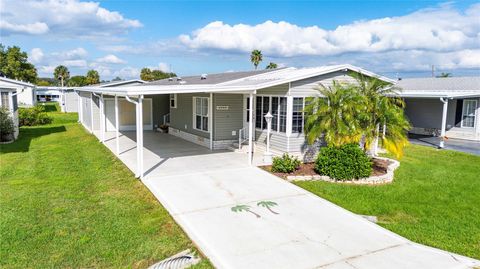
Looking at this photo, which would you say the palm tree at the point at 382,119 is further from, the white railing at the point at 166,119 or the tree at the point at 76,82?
the tree at the point at 76,82

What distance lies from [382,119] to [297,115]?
2853mm

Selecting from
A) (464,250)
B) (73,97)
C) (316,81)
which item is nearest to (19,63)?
(73,97)

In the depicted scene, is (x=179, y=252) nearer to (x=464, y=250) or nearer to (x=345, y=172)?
(x=464, y=250)

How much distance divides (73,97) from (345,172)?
32899 mm

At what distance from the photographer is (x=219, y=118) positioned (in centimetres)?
1386

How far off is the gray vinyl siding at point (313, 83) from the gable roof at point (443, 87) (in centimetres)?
609

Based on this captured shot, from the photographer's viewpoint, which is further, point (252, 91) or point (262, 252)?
point (252, 91)

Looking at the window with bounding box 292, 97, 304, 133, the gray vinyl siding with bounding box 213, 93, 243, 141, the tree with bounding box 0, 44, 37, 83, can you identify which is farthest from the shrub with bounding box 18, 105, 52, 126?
the tree with bounding box 0, 44, 37, 83

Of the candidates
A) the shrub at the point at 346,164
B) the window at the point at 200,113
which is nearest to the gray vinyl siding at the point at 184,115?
the window at the point at 200,113

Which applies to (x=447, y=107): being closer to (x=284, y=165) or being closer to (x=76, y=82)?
(x=284, y=165)

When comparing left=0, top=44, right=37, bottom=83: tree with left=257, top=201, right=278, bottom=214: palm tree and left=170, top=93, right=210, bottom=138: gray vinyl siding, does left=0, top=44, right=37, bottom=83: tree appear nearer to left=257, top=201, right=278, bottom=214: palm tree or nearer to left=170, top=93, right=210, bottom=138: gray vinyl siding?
left=170, top=93, right=210, bottom=138: gray vinyl siding

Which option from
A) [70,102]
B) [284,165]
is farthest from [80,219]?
[70,102]

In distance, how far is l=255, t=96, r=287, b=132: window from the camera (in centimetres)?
1208

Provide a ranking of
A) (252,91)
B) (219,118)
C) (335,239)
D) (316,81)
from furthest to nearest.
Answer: (219,118), (316,81), (252,91), (335,239)
